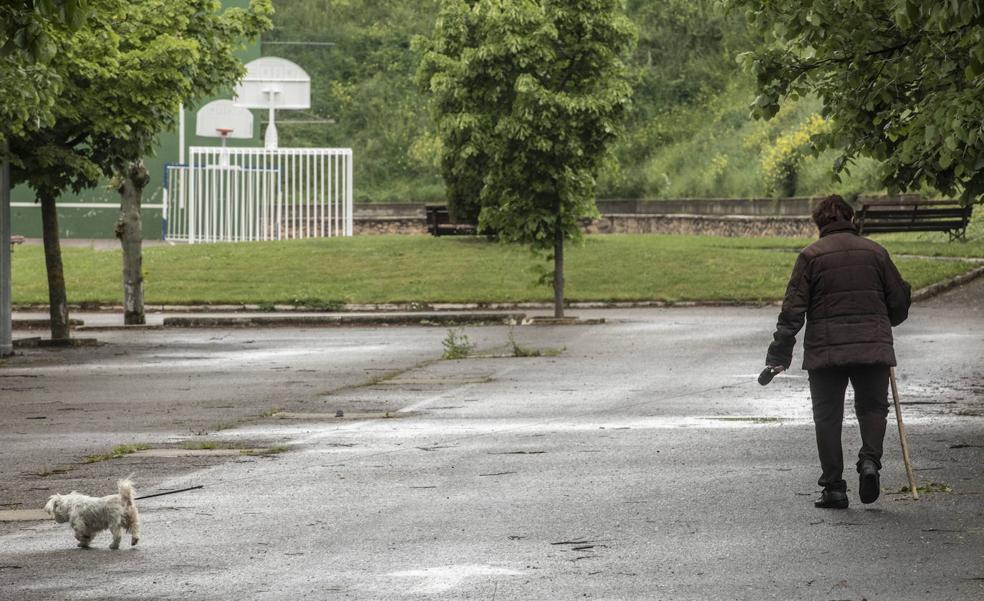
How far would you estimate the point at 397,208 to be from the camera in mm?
55781

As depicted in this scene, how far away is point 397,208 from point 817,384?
4654cm

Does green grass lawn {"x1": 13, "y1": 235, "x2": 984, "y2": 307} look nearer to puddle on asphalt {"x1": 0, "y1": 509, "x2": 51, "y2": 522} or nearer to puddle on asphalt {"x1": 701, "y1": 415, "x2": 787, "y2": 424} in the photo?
puddle on asphalt {"x1": 701, "y1": 415, "x2": 787, "y2": 424}

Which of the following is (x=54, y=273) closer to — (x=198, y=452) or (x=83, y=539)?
(x=198, y=452)

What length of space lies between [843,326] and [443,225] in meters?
34.5

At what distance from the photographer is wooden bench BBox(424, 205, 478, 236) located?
4347 cm

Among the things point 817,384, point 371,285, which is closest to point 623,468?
point 817,384

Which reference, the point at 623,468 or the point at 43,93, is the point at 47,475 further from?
the point at 43,93

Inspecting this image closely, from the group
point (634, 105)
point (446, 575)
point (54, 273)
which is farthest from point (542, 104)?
point (634, 105)

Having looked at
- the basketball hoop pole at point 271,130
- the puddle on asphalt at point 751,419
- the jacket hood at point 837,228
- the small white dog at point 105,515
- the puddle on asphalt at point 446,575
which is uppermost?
the basketball hoop pole at point 271,130

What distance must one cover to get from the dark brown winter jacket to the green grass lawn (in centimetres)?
1989

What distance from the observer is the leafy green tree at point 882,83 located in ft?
37.7

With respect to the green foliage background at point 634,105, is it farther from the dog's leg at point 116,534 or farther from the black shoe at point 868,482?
the dog's leg at point 116,534

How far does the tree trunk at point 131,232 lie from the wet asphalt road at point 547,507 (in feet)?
36.6

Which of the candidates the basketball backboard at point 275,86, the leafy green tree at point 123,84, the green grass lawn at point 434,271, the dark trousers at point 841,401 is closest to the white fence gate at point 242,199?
the basketball backboard at point 275,86
